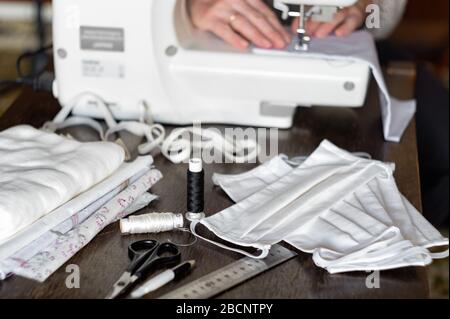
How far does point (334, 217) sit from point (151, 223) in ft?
0.88

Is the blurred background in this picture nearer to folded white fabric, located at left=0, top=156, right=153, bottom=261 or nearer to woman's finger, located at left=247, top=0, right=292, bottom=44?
woman's finger, located at left=247, top=0, right=292, bottom=44

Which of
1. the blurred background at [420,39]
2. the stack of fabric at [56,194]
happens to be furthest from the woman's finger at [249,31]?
the blurred background at [420,39]

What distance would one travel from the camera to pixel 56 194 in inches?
43.1

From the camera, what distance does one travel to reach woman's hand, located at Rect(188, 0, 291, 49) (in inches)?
58.1

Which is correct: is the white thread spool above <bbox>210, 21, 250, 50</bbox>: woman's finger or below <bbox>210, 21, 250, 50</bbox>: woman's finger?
below

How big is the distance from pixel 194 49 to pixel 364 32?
36 cm

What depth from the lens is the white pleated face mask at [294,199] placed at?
1098 mm

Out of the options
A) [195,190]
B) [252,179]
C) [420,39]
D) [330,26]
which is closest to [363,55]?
[330,26]

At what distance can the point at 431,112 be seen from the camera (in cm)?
193

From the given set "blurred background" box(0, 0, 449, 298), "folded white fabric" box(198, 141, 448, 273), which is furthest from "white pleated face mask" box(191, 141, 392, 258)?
"blurred background" box(0, 0, 449, 298)

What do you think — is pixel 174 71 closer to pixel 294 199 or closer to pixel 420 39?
pixel 294 199

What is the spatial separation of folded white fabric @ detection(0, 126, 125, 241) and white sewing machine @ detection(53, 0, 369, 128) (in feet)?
0.76
